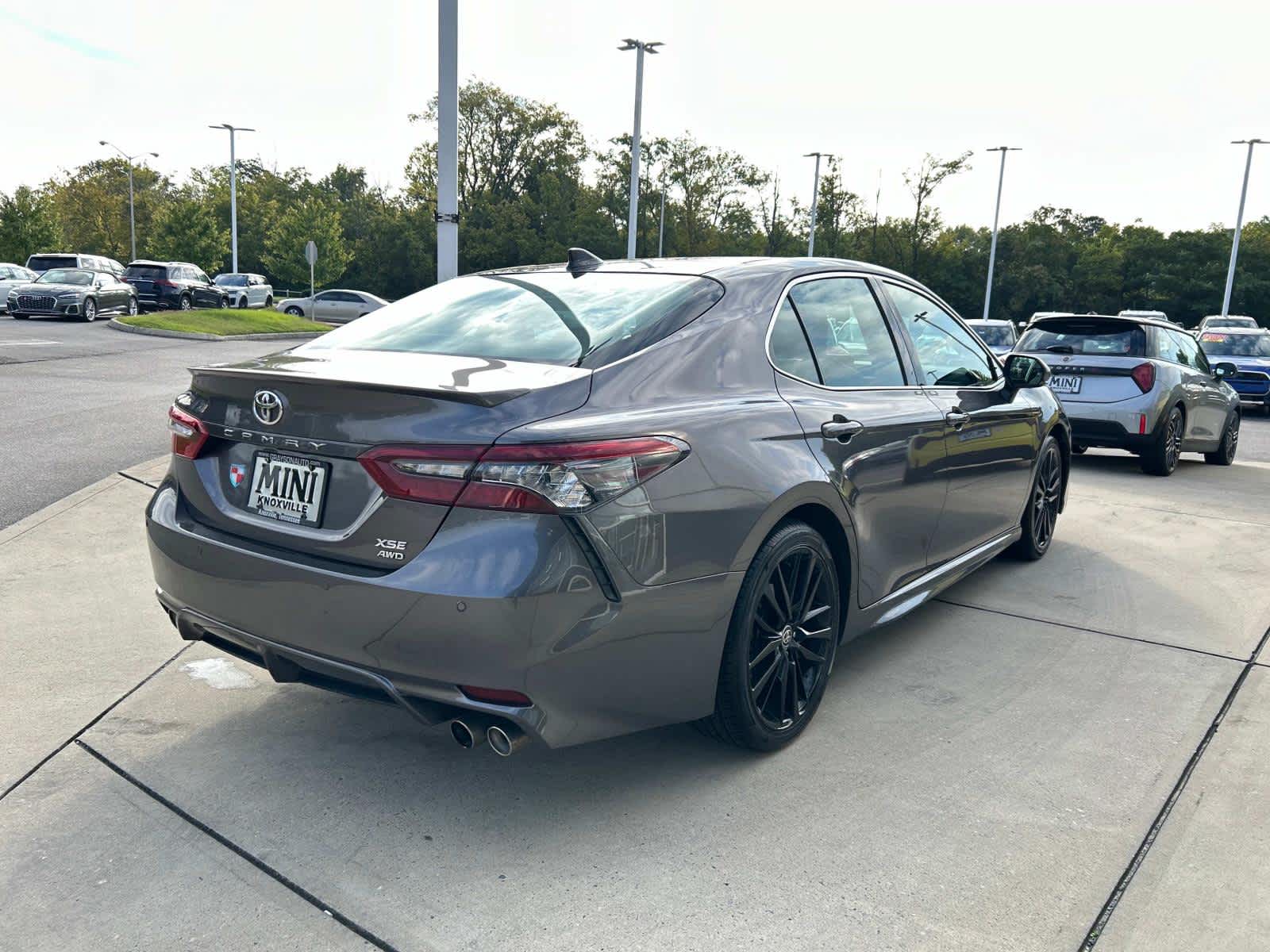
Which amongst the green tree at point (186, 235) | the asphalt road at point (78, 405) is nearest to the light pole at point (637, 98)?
the asphalt road at point (78, 405)

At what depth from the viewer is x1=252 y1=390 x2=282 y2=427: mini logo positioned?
9.45 ft

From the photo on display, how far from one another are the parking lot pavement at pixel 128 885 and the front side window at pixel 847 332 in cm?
236

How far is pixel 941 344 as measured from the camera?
4633mm

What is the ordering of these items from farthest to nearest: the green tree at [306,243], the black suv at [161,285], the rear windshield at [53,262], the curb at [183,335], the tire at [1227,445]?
the green tree at [306,243], the black suv at [161,285], the rear windshield at [53,262], the curb at [183,335], the tire at [1227,445]

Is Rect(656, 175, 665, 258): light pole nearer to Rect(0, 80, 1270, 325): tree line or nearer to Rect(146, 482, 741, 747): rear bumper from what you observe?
Rect(0, 80, 1270, 325): tree line

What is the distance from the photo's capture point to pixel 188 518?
315 cm

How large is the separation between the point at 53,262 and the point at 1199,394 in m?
31.6

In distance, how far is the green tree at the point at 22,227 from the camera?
1956 inches

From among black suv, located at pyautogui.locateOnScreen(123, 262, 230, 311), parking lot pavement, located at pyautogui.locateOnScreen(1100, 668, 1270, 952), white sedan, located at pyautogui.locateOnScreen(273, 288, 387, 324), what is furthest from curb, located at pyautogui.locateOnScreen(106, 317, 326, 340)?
parking lot pavement, located at pyautogui.locateOnScreen(1100, 668, 1270, 952)

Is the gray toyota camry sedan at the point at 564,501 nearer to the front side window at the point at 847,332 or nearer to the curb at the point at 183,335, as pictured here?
the front side window at the point at 847,332

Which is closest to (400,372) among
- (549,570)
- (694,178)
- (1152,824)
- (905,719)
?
(549,570)

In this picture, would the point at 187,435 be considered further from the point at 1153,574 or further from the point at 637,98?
the point at 637,98

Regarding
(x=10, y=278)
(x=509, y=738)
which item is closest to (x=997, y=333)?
(x=509, y=738)

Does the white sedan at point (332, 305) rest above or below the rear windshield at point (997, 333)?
below
